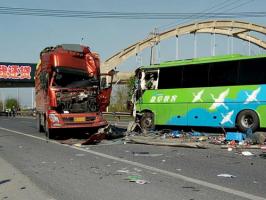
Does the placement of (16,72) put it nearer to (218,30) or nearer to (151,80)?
(218,30)

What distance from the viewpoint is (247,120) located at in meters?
18.3

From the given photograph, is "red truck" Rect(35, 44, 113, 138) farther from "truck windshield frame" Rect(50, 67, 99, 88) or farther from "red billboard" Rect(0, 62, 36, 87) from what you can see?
"red billboard" Rect(0, 62, 36, 87)

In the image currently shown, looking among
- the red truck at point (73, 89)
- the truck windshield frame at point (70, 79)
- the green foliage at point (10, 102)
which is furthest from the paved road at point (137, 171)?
the green foliage at point (10, 102)

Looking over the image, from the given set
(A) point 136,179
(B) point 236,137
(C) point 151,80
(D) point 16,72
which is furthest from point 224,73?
(D) point 16,72

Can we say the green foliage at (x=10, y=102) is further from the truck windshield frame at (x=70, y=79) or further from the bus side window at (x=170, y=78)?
the truck windshield frame at (x=70, y=79)

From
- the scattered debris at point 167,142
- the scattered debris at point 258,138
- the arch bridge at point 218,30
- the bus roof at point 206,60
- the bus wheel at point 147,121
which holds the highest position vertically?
the arch bridge at point 218,30

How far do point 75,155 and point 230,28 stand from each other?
78.2m

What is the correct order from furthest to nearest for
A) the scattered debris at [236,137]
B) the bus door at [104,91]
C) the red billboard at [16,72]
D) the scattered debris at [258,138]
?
the red billboard at [16,72]
the bus door at [104,91]
the scattered debris at [236,137]
the scattered debris at [258,138]

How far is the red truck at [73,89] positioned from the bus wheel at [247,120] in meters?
5.17

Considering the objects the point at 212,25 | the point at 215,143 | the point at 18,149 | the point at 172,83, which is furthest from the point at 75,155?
the point at 212,25

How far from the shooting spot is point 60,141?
19.1 meters

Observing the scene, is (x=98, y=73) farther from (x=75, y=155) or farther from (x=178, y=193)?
(x=178, y=193)

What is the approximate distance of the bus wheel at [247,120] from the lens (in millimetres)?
17828

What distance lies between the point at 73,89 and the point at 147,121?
14.2 ft
